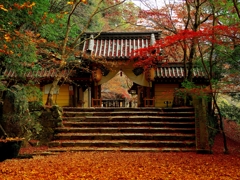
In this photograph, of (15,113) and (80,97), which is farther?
(80,97)

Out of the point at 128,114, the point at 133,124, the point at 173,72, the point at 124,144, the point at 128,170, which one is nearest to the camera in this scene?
the point at 128,170

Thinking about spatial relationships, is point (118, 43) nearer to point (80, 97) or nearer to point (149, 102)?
point (149, 102)

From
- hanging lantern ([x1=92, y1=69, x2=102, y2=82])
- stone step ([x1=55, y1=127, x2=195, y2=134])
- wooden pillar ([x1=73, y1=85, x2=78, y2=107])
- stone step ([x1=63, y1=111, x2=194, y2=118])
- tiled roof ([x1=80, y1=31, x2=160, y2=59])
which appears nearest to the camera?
stone step ([x1=55, y1=127, x2=195, y2=134])

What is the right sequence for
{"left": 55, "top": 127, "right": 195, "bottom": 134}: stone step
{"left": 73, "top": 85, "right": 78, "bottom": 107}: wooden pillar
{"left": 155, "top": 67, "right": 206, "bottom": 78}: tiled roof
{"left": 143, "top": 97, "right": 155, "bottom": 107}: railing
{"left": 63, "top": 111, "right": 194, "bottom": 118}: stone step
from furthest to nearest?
{"left": 73, "top": 85, "right": 78, "bottom": 107}: wooden pillar, {"left": 155, "top": 67, "right": 206, "bottom": 78}: tiled roof, {"left": 143, "top": 97, "right": 155, "bottom": 107}: railing, {"left": 63, "top": 111, "right": 194, "bottom": 118}: stone step, {"left": 55, "top": 127, "right": 195, "bottom": 134}: stone step

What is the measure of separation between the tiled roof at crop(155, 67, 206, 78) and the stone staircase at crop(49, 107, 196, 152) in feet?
12.2

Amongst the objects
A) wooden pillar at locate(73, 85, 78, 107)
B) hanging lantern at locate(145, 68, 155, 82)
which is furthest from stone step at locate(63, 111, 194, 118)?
wooden pillar at locate(73, 85, 78, 107)

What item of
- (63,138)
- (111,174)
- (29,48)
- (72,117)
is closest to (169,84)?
(72,117)

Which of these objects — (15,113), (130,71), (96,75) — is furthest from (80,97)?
(15,113)

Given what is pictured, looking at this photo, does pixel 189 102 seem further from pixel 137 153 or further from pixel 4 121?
pixel 4 121

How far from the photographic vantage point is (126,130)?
10117mm

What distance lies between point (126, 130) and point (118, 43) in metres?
7.15

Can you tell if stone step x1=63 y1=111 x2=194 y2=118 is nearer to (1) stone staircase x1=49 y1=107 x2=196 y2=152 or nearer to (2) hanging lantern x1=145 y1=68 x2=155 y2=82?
(1) stone staircase x1=49 y1=107 x2=196 y2=152

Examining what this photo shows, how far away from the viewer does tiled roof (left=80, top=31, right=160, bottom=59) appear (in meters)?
14.5

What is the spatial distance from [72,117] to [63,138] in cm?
145
